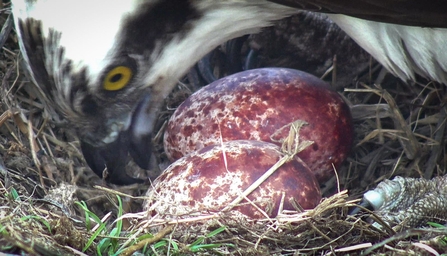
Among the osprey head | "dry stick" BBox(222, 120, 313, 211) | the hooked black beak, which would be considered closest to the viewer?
"dry stick" BBox(222, 120, 313, 211)

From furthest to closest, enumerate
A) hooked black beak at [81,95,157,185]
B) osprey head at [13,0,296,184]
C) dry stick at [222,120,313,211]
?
hooked black beak at [81,95,157,185] → osprey head at [13,0,296,184] → dry stick at [222,120,313,211]

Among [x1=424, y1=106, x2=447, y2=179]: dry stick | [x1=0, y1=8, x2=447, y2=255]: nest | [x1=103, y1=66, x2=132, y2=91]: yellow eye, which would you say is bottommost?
[x1=424, y1=106, x2=447, y2=179]: dry stick

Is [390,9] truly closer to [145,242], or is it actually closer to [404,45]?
[404,45]

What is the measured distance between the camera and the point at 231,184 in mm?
1278

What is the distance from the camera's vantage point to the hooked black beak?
1601 millimetres

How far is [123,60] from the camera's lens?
1538mm

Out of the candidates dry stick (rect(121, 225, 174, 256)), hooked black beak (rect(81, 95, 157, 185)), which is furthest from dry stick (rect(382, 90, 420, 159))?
dry stick (rect(121, 225, 174, 256))

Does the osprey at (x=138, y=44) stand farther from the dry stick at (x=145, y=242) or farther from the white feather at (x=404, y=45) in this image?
the dry stick at (x=145, y=242)

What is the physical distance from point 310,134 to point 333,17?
0.36 m

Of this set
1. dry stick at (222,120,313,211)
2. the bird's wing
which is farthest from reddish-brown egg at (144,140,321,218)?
the bird's wing

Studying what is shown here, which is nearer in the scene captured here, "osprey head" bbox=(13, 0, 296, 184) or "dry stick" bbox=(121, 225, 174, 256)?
"dry stick" bbox=(121, 225, 174, 256)

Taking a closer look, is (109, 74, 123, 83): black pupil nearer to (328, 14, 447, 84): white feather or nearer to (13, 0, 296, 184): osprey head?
(13, 0, 296, 184): osprey head

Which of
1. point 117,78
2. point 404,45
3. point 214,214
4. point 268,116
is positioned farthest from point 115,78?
point 404,45

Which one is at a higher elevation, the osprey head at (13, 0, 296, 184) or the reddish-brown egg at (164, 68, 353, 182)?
the osprey head at (13, 0, 296, 184)
